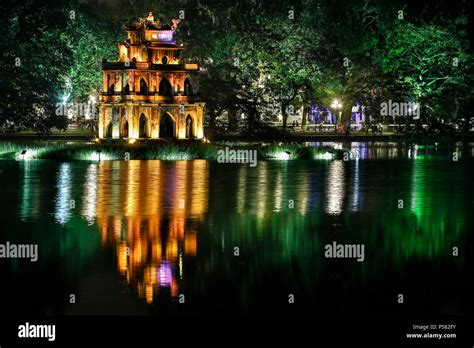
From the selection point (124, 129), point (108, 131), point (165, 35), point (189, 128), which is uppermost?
point (165, 35)

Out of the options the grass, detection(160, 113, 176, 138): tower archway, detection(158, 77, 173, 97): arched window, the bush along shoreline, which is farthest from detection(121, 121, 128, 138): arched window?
the grass

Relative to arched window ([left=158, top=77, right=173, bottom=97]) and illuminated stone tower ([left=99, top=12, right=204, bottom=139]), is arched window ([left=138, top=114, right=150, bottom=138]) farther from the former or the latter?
arched window ([left=158, top=77, right=173, bottom=97])

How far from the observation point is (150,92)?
67938mm

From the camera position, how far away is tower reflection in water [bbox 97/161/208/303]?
19297 millimetres

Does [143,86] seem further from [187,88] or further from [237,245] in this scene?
[237,245]

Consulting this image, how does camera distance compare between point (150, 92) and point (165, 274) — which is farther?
point (150, 92)

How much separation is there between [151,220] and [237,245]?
16.5 feet

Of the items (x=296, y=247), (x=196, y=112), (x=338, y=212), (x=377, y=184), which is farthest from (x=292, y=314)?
(x=196, y=112)

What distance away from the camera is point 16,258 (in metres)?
21.0

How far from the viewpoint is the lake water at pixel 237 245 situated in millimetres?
16953

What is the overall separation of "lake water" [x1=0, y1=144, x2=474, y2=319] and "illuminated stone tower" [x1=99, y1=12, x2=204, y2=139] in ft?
86.8

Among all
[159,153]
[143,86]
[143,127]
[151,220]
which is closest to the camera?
[151,220]

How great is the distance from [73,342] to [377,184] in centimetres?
2566

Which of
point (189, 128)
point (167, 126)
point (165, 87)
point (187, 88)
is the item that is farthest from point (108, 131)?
point (187, 88)
